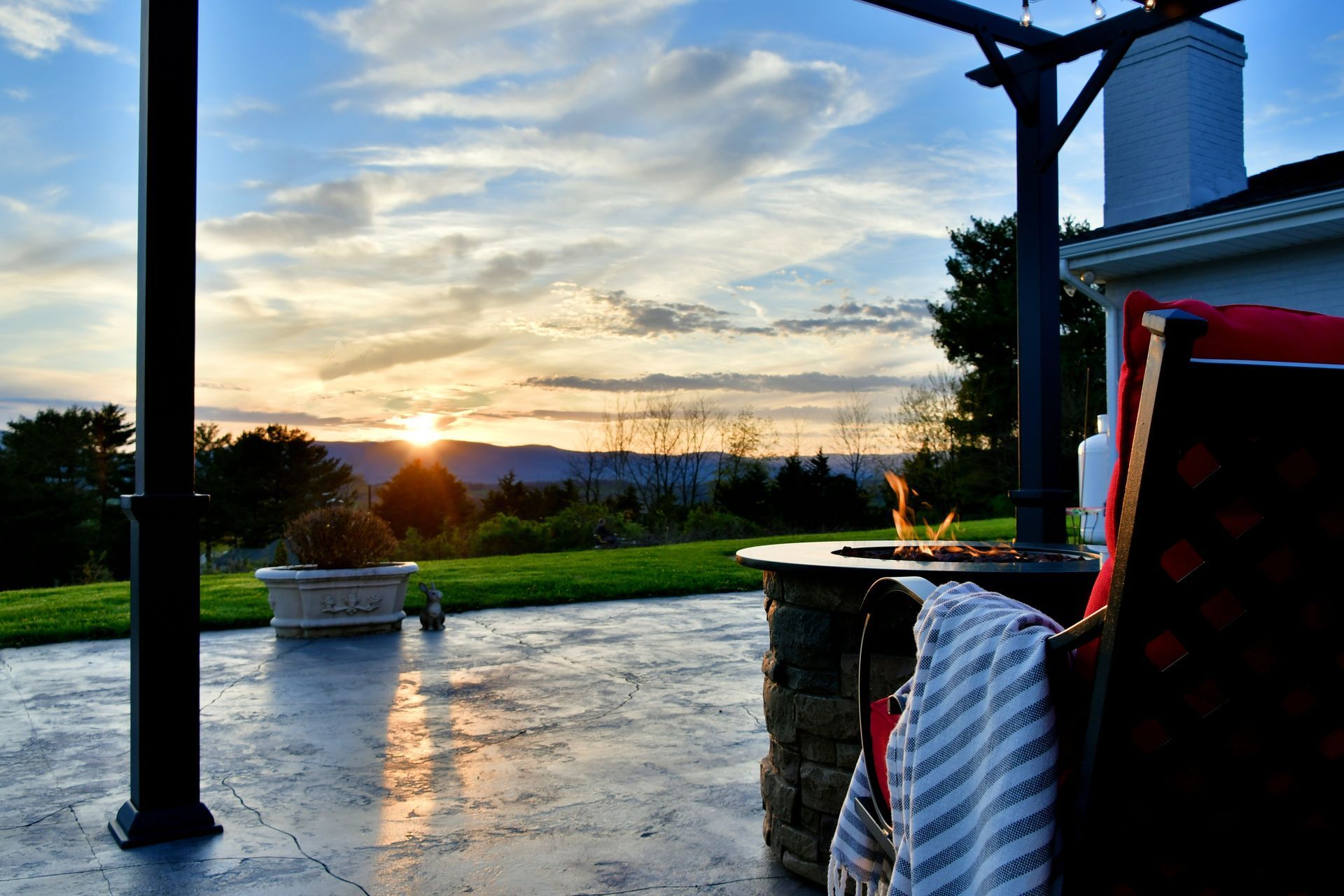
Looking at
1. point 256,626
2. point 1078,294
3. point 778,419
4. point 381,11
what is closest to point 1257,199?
point 381,11

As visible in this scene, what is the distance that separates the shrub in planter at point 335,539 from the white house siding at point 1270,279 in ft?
17.1

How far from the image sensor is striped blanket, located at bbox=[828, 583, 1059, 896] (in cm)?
120

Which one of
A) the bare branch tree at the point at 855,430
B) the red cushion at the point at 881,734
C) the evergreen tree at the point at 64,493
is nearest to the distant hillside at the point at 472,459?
the bare branch tree at the point at 855,430

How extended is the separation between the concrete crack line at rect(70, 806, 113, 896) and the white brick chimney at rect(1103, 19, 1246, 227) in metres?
7.81

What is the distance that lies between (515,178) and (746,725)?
6.00 m

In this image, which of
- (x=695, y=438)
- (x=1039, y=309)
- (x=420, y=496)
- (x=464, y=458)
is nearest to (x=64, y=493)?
(x=420, y=496)

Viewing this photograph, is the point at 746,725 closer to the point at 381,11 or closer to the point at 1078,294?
the point at 381,11

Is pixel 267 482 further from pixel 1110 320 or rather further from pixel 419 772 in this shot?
pixel 419 772

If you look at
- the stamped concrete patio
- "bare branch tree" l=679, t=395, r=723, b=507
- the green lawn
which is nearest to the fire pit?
the stamped concrete patio

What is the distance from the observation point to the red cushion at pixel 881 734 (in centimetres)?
171

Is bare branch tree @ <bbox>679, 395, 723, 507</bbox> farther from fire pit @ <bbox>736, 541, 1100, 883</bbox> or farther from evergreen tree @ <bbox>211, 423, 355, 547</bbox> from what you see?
fire pit @ <bbox>736, 541, 1100, 883</bbox>

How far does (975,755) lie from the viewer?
1.28 meters

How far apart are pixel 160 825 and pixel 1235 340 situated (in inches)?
114

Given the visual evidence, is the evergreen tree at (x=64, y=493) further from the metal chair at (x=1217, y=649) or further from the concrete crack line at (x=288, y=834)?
the metal chair at (x=1217, y=649)
